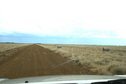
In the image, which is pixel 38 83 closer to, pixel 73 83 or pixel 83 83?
pixel 73 83

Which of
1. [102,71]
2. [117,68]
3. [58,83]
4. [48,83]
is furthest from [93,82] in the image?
[117,68]

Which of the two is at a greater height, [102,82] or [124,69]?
[102,82]

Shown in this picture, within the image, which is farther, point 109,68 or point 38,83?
point 109,68

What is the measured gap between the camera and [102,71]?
29.7ft

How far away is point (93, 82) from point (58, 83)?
0.78m

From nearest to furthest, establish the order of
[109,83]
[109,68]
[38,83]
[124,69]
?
1. [38,83]
2. [109,83]
3. [124,69]
4. [109,68]

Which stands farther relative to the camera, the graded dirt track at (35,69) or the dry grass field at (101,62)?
the dry grass field at (101,62)

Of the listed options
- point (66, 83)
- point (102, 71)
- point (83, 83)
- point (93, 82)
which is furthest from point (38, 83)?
point (102, 71)

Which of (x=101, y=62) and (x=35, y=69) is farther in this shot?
(x=101, y=62)

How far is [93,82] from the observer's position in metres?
2.76

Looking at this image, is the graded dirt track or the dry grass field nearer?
the graded dirt track

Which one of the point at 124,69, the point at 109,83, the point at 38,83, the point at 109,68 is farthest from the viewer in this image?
the point at 109,68

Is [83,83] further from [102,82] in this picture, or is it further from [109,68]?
[109,68]

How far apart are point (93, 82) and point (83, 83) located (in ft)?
0.85
